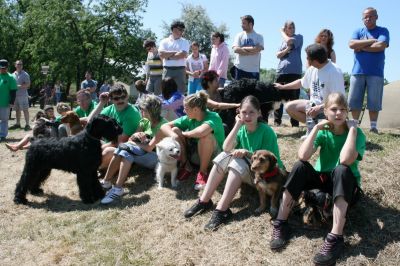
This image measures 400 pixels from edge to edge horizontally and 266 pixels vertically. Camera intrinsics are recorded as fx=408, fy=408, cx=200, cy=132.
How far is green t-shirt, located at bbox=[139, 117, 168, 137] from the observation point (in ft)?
18.6

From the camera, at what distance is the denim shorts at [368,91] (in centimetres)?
650

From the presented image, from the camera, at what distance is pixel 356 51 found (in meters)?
6.61

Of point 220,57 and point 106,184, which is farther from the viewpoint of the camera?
point 220,57

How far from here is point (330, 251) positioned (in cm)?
337

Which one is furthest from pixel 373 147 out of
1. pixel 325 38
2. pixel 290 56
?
pixel 290 56

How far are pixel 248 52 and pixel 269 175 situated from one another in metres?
3.72

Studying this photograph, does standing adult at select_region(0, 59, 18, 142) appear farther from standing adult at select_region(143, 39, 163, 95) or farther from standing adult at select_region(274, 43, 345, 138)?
standing adult at select_region(274, 43, 345, 138)

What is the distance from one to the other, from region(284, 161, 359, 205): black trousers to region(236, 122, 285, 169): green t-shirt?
1.99 feet

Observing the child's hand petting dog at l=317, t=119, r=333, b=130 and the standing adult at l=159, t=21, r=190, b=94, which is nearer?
the child's hand petting dog at l=317, t=119, r=333, b=130

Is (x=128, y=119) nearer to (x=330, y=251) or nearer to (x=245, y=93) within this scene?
(x=245, y=93)

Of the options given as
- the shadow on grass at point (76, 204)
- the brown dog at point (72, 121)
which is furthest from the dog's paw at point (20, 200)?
the brown dog at point (72, 121)

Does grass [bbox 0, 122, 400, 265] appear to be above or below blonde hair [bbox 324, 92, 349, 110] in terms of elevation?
below

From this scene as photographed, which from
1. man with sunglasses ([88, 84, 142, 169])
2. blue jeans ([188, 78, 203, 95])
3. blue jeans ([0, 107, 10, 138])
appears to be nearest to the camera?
man with sunglasses ([88, 84, 142, 169])

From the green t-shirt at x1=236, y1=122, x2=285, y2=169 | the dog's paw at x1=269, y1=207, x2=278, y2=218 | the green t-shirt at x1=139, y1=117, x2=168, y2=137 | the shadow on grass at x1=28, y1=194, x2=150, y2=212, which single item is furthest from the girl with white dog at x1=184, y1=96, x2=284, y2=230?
the green t-shirt at x1=139, y1=117, x2=168, y2=137
